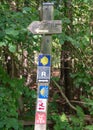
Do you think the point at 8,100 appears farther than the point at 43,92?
Yes

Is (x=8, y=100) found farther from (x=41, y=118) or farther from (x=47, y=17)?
(x=47, y=17)

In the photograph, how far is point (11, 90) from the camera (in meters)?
4.28

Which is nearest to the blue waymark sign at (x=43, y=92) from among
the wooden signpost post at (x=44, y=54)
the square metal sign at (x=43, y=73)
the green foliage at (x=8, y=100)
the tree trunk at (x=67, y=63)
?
the wooden signpost post at (x=44, y=54)

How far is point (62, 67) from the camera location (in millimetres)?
6391

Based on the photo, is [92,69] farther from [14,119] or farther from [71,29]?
[14,119]

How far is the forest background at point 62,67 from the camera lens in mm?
3859

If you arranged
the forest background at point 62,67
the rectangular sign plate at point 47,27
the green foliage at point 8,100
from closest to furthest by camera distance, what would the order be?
the rectangular sign plate at point 47,27 < the forest background at point 62,67 < the green foliage at point 8,100

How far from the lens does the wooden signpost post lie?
2.94 m

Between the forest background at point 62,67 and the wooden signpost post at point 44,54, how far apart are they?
34 centimetres

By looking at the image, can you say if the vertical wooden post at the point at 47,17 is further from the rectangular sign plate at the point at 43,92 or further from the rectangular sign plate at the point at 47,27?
the rectangular sign plate at the point at 43,92

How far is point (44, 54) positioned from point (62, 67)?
341 centimetres

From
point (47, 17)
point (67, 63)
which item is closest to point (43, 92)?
point (47, 17)

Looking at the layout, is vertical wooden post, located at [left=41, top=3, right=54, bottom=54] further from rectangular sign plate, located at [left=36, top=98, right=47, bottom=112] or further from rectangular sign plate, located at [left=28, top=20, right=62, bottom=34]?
rectangular sign plate, located at [left=36, top=98, right=47, bottom=112]

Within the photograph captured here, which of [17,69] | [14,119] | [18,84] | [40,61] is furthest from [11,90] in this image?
[40,61]
